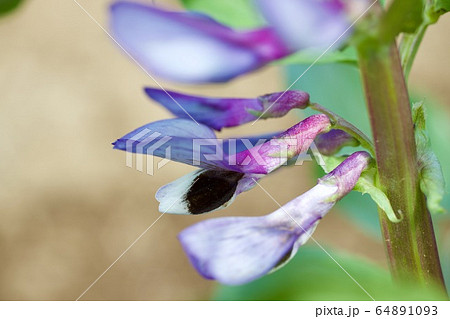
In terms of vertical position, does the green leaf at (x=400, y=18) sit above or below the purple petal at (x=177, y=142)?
above

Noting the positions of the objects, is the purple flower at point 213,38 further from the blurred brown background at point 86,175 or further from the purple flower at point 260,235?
the blurred brown background at point 86,175

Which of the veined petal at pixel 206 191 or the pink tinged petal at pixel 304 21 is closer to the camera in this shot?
the pink tinged petal at pixel 304 21

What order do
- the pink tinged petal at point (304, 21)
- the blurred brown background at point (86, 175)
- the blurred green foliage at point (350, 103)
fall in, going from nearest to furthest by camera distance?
the pink tinged petal at point (304, 21), the blurred green foliage at point (350, 103), the blurred brown background at point (86, 175)

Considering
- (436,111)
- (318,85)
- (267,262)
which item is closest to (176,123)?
(267,262)

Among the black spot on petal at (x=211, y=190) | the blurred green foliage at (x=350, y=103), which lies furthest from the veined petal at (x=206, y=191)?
the blurred green foliage at (x=350, y=103)

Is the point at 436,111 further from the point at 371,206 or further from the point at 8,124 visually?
the point at 8,124

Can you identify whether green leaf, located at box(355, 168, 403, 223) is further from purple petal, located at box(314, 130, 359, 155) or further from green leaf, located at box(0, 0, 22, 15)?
green leaf, located at box(0, 0, 22, 15)
